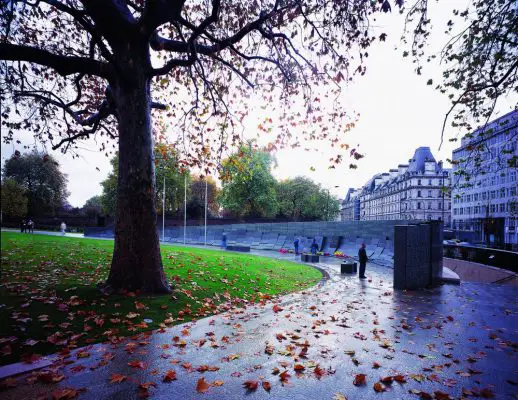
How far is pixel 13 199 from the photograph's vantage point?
5378cm

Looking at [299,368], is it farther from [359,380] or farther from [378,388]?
[378,388]

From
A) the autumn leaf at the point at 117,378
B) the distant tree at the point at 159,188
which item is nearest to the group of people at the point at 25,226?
the distant tree at the point at 159,188

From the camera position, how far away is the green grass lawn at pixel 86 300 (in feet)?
16.5

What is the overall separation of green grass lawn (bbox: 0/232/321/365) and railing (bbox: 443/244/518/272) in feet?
31.1

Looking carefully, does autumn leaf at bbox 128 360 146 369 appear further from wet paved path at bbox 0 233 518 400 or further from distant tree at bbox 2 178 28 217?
distant tree at bbox 2 178 28 217

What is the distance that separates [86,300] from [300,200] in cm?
6444

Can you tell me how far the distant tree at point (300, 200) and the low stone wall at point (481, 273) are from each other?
4918 cm

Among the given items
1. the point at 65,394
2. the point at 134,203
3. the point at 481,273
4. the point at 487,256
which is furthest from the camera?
the point at 487,256

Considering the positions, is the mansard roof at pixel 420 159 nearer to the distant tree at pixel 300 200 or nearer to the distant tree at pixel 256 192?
the distant tree at pixel 300 200

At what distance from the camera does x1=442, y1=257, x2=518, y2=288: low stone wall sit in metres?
13.1

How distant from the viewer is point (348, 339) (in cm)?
546

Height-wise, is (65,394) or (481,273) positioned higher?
(65,394)

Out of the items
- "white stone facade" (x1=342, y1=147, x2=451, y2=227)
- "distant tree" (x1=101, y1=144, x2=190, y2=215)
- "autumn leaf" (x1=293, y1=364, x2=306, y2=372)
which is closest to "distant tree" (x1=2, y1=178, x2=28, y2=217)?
"distant tree" (x1=101, y1=144, x2=190, y2=215)

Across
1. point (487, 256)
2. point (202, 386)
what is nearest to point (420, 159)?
point (487, 256)
